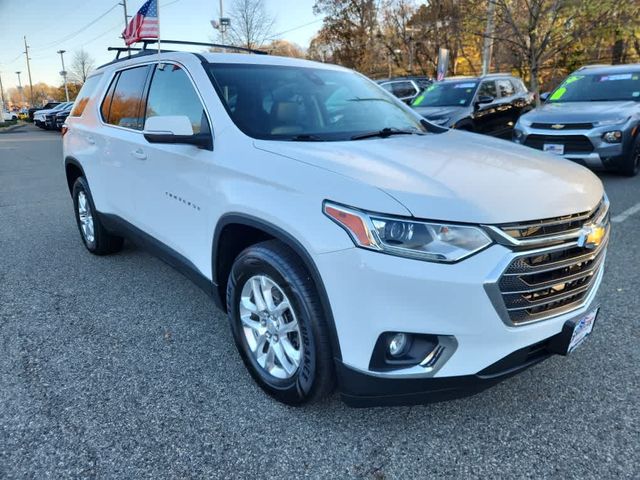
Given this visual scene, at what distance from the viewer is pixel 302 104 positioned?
3.08 meters

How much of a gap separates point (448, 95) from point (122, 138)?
8.05 meters

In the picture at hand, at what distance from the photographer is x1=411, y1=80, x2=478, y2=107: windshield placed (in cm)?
985

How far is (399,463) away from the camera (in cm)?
209

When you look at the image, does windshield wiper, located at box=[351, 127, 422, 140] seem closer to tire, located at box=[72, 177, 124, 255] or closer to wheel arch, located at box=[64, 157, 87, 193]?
tire, located at box=[72, 177, 124, 255]

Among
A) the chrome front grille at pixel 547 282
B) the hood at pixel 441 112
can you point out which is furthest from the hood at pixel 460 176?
the hood at pixel 441 112

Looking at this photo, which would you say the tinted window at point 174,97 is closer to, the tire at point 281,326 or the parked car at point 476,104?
the tire at point 281,326

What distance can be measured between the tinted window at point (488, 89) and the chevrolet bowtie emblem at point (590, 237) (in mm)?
8401

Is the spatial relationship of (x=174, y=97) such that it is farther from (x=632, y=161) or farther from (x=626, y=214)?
(x=632, y=161)

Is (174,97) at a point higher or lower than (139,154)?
higher

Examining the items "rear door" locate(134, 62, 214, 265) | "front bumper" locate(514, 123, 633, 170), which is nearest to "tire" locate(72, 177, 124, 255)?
"rear door" locate(134, 62, 214, 265)

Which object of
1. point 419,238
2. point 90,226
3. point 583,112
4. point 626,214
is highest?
point 583,112

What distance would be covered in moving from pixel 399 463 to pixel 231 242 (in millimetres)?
1401

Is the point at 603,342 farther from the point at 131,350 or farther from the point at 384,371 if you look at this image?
the point at 131,350

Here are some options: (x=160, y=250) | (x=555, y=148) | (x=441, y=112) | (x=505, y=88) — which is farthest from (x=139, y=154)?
(x=505, y=88)
